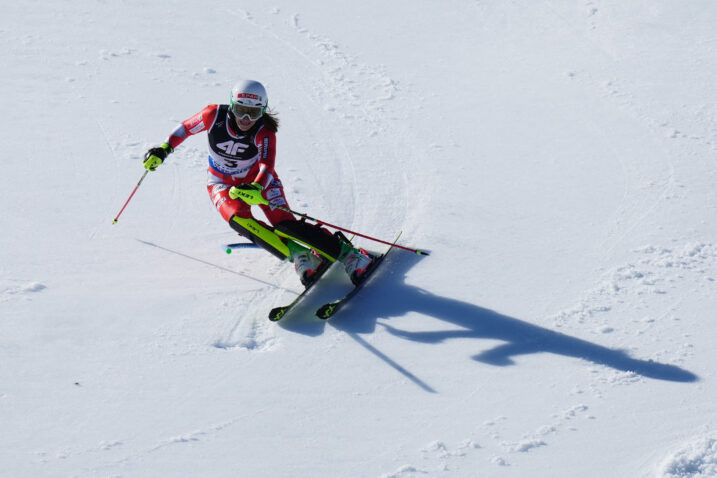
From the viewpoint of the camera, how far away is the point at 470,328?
19.9 feet

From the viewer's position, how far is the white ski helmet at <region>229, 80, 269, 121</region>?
6141 mm

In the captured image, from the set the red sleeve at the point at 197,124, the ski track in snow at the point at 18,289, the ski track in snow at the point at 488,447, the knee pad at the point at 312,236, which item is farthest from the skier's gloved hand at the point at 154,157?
the ski track in snow at the point at 488,447

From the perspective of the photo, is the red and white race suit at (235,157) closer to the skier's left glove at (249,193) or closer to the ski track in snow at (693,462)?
the skier's left glove at (249,193)

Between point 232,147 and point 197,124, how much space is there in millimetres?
327

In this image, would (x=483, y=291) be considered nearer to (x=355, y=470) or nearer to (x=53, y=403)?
(x=355, y=470)

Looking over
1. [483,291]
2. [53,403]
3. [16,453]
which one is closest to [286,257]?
[483,291]

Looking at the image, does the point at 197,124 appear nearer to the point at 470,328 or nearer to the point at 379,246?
the point at 379,246

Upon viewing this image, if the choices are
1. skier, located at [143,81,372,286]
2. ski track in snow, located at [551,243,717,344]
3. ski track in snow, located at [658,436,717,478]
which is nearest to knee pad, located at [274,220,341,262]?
skier, located at [143,81,372,286]

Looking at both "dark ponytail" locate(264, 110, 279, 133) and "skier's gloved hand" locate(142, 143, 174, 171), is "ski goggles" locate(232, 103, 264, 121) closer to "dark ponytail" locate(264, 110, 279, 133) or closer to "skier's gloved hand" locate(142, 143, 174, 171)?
"dark ponytail" locate(264, 110, 279, 133)

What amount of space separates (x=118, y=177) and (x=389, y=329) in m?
3.31

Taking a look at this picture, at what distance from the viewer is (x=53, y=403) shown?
17.3ft

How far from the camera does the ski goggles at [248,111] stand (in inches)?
245

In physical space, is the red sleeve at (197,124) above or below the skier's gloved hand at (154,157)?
above

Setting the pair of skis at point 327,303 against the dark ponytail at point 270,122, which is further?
the dark ponytail at point 270,122
